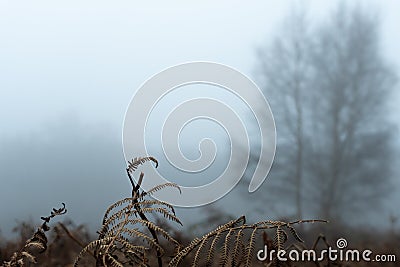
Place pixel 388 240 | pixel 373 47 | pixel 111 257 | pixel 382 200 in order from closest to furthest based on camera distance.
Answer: pixel 111 257, pixel 388 240, pixel 382 200, pixel 373 47

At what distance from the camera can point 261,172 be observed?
202cm

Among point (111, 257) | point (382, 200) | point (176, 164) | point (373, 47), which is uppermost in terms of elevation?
point (373, 47)

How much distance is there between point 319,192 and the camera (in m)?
2.47

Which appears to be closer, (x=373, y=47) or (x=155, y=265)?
(x=155, y=265)

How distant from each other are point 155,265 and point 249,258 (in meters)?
0.33

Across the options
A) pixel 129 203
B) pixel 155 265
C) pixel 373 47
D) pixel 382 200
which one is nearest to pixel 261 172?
pixel 382 200

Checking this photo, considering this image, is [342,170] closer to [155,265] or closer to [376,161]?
[376,161]

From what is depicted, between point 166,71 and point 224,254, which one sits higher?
point 166,71

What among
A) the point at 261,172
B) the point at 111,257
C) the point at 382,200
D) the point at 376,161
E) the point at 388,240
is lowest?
the point at 111,257

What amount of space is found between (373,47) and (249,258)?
252 centimetres

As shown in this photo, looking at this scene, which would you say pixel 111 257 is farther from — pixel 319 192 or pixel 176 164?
pixel 319 192

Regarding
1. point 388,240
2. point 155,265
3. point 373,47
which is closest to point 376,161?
point 373,47

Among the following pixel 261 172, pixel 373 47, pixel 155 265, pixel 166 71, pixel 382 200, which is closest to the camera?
pixel 155 265

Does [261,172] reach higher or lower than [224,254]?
higher
